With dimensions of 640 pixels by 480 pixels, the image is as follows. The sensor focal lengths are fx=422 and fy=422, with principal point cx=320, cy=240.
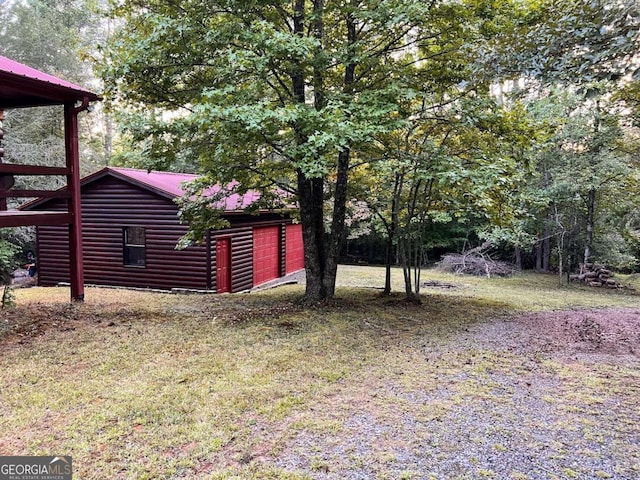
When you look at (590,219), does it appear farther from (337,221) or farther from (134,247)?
(134,247)

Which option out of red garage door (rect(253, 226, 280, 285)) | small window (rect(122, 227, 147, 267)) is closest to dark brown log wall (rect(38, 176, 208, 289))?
small window (rect(122, 227, 147, 267))

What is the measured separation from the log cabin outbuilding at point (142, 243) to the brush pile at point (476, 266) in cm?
900

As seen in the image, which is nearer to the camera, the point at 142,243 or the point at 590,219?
the point at 142,243

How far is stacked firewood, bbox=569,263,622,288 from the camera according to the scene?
1474 centimetres

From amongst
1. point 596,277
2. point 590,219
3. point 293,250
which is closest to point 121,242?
point 293,250

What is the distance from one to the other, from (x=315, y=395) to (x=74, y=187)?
19.4 ft

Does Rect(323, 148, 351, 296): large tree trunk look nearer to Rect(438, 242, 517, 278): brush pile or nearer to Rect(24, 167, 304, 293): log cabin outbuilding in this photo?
Rect(24, 167, 304, 293): log cabin outbuilding

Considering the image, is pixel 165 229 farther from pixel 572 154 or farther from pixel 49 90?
pixel 572 154

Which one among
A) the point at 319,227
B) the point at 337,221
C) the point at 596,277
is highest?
the point at 337,221

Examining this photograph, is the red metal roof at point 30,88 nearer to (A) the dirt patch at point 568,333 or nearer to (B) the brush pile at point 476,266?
(A) the dirt patch at point 568,333

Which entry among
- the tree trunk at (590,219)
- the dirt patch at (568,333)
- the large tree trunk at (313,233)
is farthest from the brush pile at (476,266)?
the large tree trunk at (313,233)

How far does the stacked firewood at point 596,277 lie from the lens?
14.7 m

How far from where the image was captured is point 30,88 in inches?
247

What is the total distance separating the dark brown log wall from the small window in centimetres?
14
